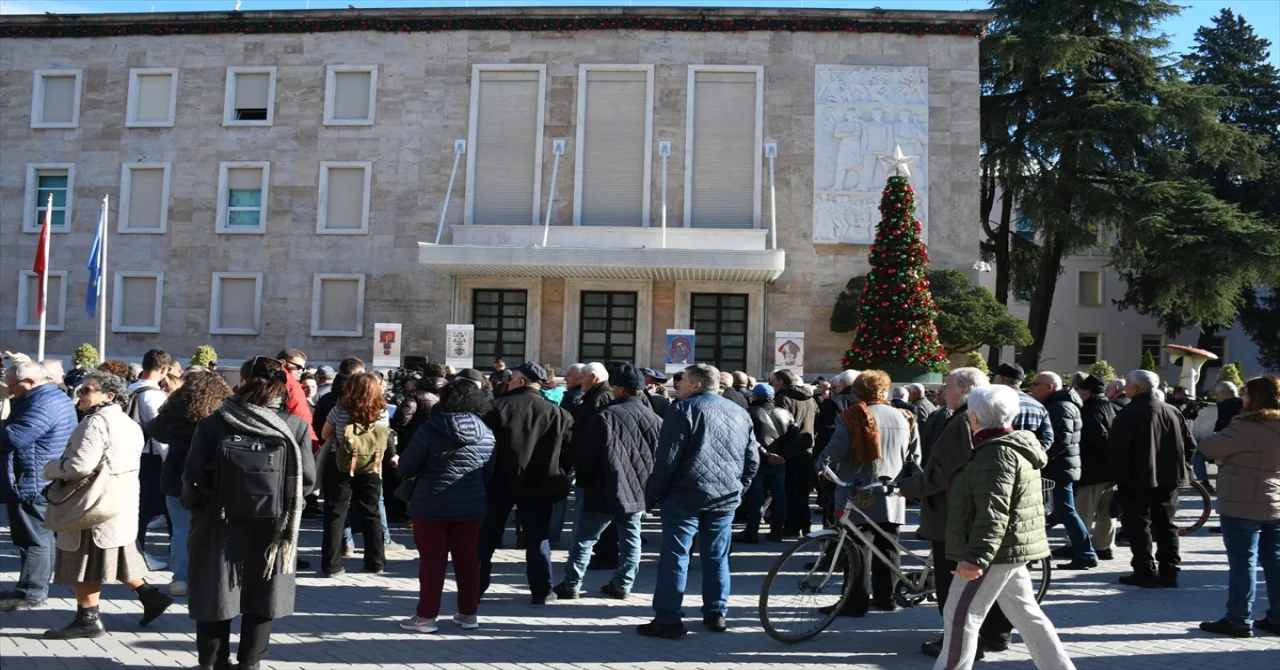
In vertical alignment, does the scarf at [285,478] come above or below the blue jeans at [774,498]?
above

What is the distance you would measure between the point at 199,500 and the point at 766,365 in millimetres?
21727

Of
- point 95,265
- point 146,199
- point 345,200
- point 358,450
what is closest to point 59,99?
point 146,199

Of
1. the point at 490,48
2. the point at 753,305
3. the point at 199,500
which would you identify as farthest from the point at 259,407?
the point at 490,48

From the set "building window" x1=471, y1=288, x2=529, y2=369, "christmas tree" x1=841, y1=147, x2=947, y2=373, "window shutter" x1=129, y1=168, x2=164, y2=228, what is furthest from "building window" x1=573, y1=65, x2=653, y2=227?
"window shutter" x1=129, y1=168, x2=164, y2=228

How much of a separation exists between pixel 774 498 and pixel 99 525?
22.4ft

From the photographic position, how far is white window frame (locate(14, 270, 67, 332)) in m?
28.3

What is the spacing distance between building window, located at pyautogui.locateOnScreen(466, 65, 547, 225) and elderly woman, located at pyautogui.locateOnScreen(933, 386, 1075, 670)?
22.0 meters

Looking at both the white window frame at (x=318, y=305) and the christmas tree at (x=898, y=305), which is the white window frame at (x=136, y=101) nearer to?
the white window frame at (x=318, y=305)

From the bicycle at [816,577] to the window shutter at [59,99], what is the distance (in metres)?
28.7

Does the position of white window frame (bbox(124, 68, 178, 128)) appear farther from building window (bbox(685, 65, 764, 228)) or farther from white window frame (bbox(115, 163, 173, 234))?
building window (bbox(685, 65, 764, 228))

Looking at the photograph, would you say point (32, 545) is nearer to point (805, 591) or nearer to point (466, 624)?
point (466, 624)

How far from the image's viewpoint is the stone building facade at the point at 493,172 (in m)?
26.6

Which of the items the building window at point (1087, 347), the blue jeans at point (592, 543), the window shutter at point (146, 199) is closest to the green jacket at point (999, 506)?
the blue jeans at point (592, 543)

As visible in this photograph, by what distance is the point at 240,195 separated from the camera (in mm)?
28125
